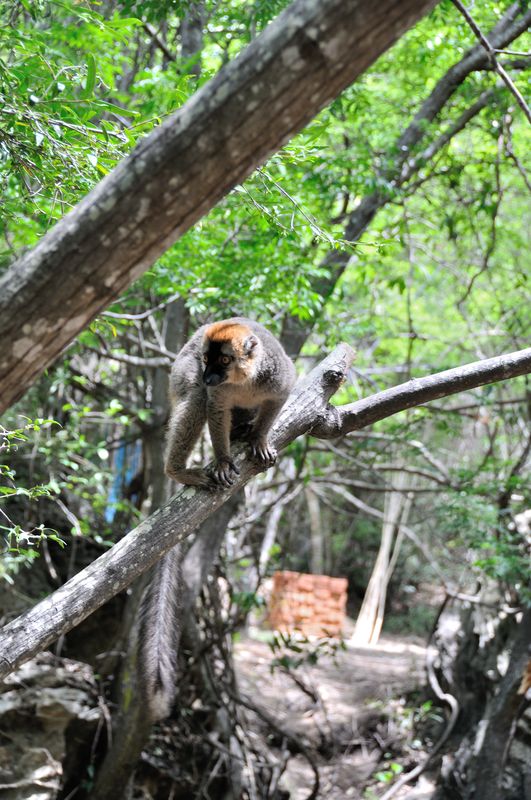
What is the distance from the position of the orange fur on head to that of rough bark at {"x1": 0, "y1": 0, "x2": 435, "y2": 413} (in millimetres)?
2185

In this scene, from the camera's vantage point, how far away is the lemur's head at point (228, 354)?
404 cm

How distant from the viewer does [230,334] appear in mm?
4148

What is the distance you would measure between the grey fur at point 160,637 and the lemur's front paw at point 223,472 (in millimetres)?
736

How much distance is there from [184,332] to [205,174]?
5.73 m

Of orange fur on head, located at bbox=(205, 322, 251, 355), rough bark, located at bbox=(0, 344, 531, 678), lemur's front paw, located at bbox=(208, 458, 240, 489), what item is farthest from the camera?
orange fur on head, located at bbox=(205, 322, 251, 355)

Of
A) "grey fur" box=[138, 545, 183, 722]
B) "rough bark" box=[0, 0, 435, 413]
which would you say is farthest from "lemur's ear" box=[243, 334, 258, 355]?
"rough bark" box=[0, 0, 435, 413]

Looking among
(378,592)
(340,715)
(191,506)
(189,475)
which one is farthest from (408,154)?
(378,592)

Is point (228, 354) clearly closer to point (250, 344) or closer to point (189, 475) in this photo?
point (250, 344)

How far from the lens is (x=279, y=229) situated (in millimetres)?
4301

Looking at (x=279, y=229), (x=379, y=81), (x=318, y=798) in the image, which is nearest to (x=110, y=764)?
(x=318, y=798)

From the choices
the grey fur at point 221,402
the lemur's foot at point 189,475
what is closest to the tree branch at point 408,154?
the grey fur at point 221,402

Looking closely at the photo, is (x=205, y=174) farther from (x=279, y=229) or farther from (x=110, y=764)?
(x=110, y=764)

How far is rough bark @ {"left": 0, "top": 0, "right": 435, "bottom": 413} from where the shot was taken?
1.85m

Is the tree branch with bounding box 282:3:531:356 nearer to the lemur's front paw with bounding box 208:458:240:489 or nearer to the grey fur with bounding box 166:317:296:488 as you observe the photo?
the grey fur with bounding box 166:317:296:488
